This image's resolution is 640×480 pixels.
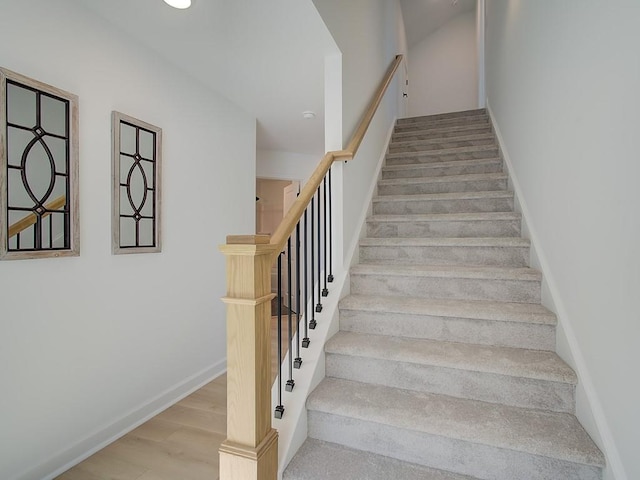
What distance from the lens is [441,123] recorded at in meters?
4.10

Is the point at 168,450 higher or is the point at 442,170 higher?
the point at 442,170

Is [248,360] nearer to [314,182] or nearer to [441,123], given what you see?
[314,182]

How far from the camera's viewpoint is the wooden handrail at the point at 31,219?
154 centimetres

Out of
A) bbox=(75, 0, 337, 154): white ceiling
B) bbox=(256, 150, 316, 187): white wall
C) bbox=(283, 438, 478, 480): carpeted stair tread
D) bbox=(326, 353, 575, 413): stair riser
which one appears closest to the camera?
bbox=(283, 438, 478, 480): carpeted stair tread

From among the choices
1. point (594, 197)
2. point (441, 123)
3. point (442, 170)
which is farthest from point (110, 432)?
point (441, 123)

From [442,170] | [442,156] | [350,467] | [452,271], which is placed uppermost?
[442,156]

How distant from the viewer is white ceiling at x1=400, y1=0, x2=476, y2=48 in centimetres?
538

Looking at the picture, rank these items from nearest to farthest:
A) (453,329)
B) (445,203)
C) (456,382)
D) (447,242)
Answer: (456,382) < (453,329) < (447,242) < (445,203)

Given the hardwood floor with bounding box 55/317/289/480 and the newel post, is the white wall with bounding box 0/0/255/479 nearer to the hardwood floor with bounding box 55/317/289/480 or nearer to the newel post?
the hardwood floor with bounding box 55/317/289/480

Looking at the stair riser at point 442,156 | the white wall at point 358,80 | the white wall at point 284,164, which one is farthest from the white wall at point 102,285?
the white wall at point 284,164

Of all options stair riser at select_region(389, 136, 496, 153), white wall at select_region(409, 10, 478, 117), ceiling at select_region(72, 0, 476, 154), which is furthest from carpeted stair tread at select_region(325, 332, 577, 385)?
white wall at select_region(409, 10, 478, 117)

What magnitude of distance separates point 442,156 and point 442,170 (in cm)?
29

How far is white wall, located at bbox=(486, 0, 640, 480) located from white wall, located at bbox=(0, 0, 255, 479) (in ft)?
7.69

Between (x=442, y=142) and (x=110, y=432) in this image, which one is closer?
(x=110, y=432)
